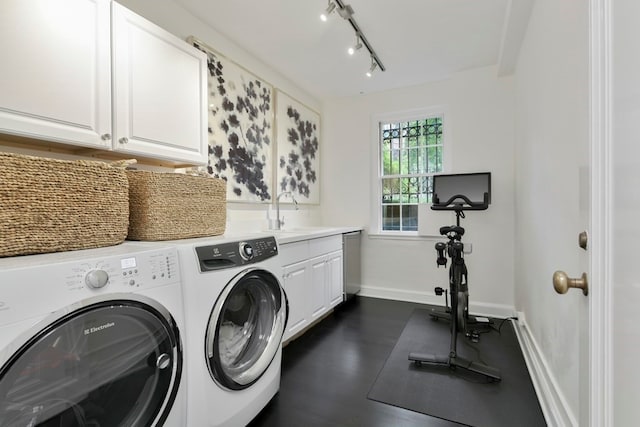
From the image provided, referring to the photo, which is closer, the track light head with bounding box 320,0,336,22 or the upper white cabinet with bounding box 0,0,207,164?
the upper white cabinet with bounding box 0,0,207,164

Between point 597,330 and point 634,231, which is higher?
point 634,231

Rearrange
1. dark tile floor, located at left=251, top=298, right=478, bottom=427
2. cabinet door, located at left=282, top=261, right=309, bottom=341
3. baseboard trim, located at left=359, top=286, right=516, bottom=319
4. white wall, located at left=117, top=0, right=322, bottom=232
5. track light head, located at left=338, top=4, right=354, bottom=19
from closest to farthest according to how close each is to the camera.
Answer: dark tile floor, located at left=251, top=298, right=478, bottom=427 < white wall, located at left=117, top=0, right=322, bottom=232 < track light head, located at left=338, top=4, right=354, bottom=19 < cabinet door, located at left=282, top=261, right=309, bottom=341 < baseboard trim, located at left=359, top=286, right=516, bottom=319

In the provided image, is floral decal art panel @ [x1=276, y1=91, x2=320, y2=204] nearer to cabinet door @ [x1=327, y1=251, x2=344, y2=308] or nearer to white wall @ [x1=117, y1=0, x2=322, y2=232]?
white wall @ [x1=117, y1=0, x2=322, y2=232]

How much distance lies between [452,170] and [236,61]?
2.63 m

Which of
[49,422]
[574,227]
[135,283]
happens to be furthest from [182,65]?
[574,227]

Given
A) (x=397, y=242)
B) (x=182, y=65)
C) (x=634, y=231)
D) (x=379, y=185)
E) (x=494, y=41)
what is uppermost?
(x=494, y=41)

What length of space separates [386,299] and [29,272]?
3.56 metres

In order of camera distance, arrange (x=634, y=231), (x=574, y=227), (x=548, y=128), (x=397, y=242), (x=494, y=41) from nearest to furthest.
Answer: (x=634, y=231)
(x=574, y=227)
(x=548, y=128)
(x=494, y=41)
(x=397, y=242)

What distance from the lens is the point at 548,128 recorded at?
70.7 inches

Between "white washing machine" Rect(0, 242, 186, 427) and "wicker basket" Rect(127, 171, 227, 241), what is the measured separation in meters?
0.38

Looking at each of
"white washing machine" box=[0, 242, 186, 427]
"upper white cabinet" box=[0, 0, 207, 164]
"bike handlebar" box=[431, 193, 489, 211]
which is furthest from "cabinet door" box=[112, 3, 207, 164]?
"bike handlebar" box=[431, 193, 489, 211]

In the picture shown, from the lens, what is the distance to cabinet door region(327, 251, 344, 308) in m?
3.13

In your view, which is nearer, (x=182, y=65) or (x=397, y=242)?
(x=182, y=65)

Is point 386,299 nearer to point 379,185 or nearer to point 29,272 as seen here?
point 379,185
